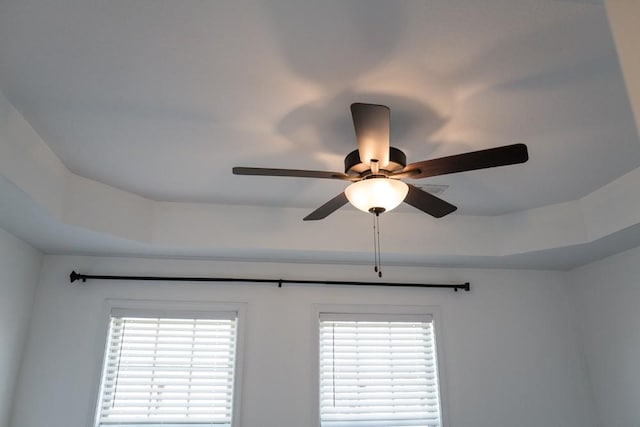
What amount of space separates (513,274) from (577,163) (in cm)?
155

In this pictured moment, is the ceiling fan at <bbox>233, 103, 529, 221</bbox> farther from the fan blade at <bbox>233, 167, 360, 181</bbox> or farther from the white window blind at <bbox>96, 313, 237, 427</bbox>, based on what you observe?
the white window blind at <bbox>96, 313, 237, 427</bbox>

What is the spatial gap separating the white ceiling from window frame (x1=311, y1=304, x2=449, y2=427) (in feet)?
4.46

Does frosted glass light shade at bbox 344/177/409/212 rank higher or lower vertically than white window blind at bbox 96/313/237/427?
higher

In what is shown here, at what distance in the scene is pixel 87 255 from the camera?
11.3ft

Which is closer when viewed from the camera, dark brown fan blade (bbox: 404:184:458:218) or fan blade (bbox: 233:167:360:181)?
fan blade (bbox: 233:167:360:181)

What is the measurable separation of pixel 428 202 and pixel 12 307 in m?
2.85

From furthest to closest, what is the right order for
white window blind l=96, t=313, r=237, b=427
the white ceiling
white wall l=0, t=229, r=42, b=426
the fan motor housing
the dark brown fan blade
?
1. white window blind l=96, t=313, r=237, b=427
2. white wall l=0, t=229, r=42, b=426
3. the dark brown fan blade
4. the fan motor housing
5. the white ceiling

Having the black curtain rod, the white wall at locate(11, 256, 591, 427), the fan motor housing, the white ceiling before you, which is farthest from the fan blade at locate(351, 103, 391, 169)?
the white wall at locate(11, 256, 591, 427)

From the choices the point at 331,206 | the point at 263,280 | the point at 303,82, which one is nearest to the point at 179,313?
the point at 263,280

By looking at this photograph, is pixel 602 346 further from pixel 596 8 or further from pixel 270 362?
pixel 596 8

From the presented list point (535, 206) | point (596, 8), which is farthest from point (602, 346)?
point (596, 8)

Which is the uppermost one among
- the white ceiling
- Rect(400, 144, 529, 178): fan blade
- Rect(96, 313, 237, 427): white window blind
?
the white ceiling

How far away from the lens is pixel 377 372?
138 inches

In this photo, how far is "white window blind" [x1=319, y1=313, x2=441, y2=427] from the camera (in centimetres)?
339
